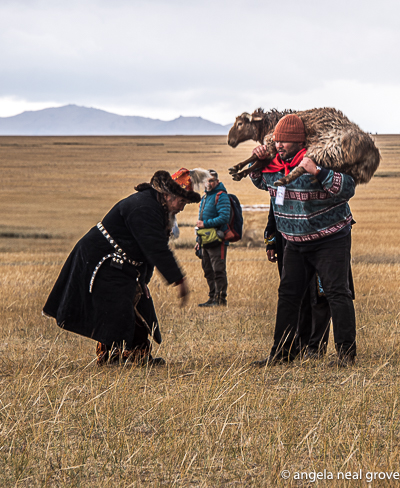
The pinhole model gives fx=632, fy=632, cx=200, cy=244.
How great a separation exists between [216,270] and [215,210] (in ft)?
2.93

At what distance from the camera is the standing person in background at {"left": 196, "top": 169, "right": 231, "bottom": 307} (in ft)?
30.3

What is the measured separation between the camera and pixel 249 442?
11.1 feet

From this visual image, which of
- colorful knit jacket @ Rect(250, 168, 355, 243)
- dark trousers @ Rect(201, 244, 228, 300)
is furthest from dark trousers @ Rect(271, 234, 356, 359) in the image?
dark trousers @ Rect(201, 244, 228, 300)

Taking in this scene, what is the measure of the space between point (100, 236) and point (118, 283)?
1.33 feet

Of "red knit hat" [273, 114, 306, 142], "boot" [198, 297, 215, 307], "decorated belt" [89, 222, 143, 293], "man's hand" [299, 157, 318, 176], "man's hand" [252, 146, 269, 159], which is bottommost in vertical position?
"boot" [198, 297, 215, 307]

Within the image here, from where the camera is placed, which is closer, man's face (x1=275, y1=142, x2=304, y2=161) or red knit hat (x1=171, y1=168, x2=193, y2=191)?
man's face (x1=275, y1=142, x2=304, y2=161)

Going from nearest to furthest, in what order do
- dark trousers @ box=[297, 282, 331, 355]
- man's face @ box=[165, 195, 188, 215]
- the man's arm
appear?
the man's arm
man's face @ box=[165, 195, 188, 215]
dark trousers @ box=[297, 282, 331, 355]

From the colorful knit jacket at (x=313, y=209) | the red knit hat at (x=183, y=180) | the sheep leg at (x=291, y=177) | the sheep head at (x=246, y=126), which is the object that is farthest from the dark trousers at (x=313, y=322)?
the sheep head at (x=246, y=126)

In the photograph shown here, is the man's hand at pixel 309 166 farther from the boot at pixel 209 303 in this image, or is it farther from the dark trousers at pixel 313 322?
the boot at pixel 209 303

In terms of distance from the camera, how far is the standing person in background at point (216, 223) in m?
9.23

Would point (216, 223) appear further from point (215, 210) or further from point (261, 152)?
point (261, 152)

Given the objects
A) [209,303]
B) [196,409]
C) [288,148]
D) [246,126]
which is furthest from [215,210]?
[196,409]

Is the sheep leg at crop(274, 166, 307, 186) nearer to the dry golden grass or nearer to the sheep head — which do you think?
the dry golden grass

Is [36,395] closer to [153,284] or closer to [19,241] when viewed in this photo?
[153,284]
